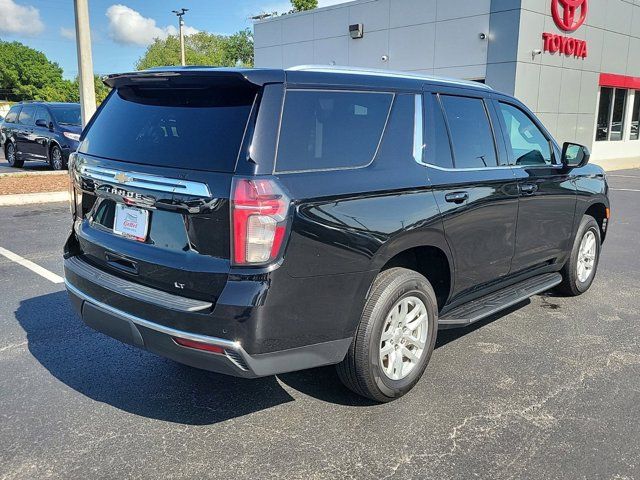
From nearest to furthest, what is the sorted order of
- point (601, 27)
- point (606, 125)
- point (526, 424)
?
point (526, 424) < point (601, 27) < point (606, 125)

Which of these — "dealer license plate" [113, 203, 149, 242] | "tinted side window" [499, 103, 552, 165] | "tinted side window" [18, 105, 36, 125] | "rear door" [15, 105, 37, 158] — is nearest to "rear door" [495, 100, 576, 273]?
"tinted side window" [499, 103, 552, 165]

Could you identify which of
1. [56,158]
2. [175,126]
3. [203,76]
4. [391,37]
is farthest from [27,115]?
[203,76]

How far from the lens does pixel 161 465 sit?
2818mm

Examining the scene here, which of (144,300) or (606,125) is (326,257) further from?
(606,125)

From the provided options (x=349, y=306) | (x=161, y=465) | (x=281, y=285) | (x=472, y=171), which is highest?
(x=472, y=171)

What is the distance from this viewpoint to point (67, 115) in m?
14.7

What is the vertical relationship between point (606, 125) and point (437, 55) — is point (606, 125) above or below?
below

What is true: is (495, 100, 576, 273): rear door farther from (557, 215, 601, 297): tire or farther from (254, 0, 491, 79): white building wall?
(254, 0, 491, 79): white building wall

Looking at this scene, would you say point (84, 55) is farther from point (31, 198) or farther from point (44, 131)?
point (31, 198)

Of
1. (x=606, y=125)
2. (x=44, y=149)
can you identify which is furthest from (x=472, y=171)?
(x=606, y=125)

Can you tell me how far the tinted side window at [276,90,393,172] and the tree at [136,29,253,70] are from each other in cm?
7602

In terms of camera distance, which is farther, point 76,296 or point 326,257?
point 76,296

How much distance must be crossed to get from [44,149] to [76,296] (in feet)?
42.7

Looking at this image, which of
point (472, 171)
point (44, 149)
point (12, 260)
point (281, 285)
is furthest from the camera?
point (44, 149)
